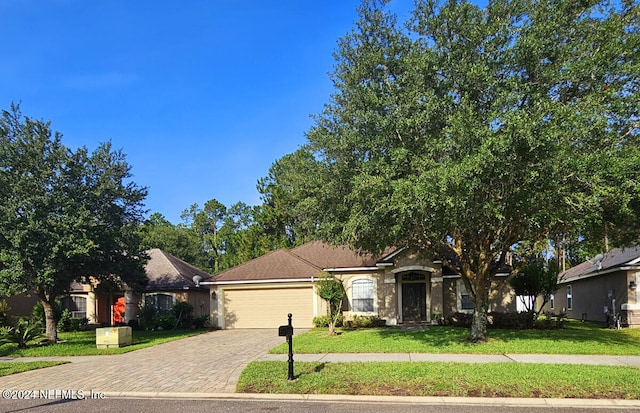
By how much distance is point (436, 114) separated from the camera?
483 inches

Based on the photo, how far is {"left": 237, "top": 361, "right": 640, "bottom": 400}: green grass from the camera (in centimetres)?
838

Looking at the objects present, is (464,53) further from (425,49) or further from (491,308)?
(491,308)

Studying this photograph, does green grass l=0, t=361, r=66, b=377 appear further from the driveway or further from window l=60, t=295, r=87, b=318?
window l=60, t=295, r=87, b=318

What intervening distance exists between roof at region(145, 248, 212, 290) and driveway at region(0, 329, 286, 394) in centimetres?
1099

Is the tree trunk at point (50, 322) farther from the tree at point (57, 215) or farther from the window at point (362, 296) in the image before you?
the window at point (362, 296)

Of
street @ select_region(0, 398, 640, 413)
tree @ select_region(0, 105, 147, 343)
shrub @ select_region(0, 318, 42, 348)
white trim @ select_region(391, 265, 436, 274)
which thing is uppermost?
tree @ select_region(0, 105, 147, 343)

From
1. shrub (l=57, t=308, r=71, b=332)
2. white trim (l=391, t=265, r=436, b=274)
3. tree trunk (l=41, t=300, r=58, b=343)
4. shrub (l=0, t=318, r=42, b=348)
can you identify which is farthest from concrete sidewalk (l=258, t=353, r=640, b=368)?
shrub (l=57, t=308, r=71, b=332)

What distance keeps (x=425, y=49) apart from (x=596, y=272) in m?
18.3

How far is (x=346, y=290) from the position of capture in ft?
78.5

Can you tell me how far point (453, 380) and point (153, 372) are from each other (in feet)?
23.3

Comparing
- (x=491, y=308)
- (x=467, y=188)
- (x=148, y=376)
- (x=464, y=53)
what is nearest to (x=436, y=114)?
(x=464, y=53)

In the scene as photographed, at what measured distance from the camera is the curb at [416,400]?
784 cm

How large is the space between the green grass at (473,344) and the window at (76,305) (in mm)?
17434

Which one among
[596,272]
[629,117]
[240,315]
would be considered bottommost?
[240,315]
